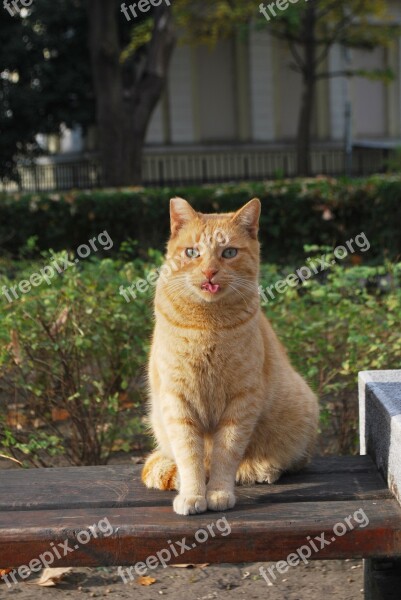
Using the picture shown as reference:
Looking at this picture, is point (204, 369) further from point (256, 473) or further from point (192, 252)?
point (256, 473)

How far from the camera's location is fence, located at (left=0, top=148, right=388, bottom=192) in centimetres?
2220

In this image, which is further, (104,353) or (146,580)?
(104,353)

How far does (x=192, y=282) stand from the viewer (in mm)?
2742

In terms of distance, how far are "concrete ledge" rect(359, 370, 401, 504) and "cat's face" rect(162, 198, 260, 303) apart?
63cm

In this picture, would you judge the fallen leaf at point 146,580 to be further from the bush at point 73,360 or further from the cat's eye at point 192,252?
the cat's eye at point 192,252

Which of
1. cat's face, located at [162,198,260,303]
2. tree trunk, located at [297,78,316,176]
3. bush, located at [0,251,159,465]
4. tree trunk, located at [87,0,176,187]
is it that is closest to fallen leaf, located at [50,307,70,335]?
Answer: bush, located at [0,251,159,465]

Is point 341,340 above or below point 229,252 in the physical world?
below

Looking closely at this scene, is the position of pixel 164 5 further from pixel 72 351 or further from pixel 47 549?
pixel 47 549

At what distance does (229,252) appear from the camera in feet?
9.20

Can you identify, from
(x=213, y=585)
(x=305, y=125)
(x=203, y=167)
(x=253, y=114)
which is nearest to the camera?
(x=213, y=585)

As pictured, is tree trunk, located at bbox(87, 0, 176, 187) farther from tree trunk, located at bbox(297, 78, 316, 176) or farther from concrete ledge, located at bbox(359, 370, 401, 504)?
concrete ledge, located at bbox(359, 370, 401, 504)

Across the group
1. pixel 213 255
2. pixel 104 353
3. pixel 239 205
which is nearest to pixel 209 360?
pixel 213 255

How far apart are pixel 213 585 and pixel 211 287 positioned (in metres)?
1.60

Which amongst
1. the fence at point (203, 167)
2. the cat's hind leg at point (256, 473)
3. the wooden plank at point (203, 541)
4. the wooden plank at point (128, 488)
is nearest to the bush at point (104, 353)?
the wooden plank at point (128, 488)
